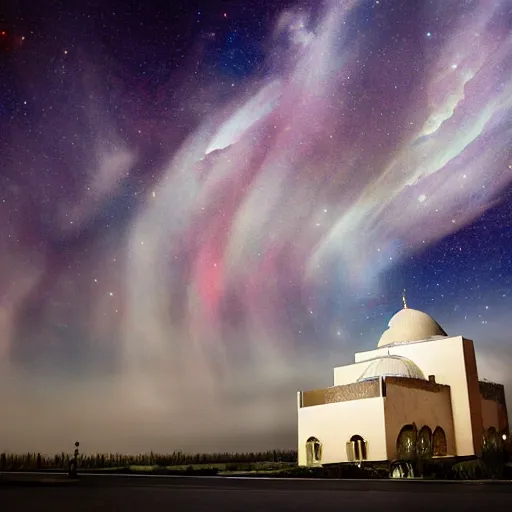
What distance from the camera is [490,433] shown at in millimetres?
42719

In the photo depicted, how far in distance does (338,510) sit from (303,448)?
31424mm

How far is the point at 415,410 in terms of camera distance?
3666 cm

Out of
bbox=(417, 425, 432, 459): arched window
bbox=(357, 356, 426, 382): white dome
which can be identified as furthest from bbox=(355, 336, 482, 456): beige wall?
bbox=(417, 425, 432, 459): arched window

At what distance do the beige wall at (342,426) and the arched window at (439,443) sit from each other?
6.51m

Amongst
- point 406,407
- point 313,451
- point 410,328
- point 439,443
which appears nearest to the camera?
point 406,407

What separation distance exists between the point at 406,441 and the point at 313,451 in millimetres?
6201

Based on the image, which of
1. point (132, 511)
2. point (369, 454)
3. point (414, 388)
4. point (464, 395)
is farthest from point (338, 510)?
point (464, 395)

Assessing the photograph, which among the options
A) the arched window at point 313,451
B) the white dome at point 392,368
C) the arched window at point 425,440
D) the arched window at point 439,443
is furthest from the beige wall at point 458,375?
the arched window at point 313,451

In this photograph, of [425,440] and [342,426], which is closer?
[342,426]

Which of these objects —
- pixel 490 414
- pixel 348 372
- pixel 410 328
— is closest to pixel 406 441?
pixel 348 372

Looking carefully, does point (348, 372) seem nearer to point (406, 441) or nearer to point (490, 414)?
point (406, 441)

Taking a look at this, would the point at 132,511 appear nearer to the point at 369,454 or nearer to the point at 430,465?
the point at 430,465

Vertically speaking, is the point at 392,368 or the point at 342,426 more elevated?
the point at 392,368

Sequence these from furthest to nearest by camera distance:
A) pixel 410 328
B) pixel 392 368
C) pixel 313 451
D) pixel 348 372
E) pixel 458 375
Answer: pixel 410 328
pixel 348 372
pixel 458 375
pixel 392 368
pixel 313 451
